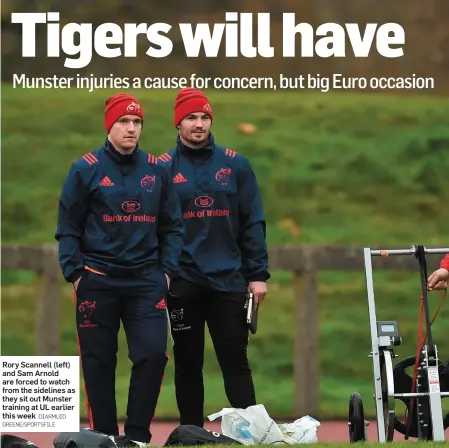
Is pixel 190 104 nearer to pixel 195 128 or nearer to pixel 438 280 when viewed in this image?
pixel 195 128

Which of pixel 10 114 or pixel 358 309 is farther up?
pixel 10 114

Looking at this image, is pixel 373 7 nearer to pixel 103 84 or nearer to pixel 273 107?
pixel 273 107

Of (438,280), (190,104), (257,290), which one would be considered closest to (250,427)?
(257,290)

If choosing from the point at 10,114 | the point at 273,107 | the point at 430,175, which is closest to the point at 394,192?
the point at 430,175

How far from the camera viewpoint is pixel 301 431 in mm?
8633

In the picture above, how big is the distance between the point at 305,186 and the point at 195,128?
9.00 ft

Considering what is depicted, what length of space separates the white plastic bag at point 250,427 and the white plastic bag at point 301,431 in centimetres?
19

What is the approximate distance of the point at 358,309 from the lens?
11430 mm

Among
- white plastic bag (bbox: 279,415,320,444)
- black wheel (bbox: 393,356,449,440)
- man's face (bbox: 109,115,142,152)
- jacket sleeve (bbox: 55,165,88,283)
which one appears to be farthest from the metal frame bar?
jacket sleeve (bbox: 55,165,88,283)

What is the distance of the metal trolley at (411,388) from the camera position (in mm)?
8391

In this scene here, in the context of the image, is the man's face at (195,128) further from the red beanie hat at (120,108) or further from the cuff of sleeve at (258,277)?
the cuff of sleeve at (258,277)

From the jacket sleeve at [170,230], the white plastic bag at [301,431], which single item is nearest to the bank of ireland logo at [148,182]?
the jacket sleeve at [170,230]

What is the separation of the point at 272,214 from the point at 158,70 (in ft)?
3.94

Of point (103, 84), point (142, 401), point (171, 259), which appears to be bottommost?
point (142, 401)
